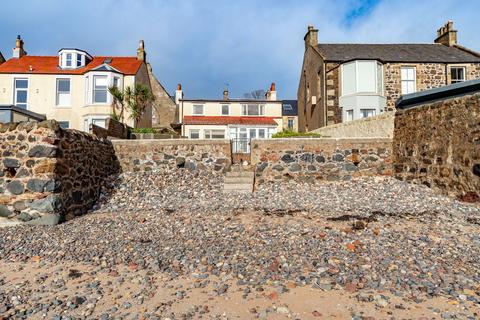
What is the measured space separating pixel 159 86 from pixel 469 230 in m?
31.9

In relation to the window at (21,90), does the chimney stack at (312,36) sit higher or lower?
higher

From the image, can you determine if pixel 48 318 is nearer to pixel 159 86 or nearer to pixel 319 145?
pixel 319 145

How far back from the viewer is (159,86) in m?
33.1

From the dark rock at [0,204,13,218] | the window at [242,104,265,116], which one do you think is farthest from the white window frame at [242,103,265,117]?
the dark rock at [0,204,13,218]

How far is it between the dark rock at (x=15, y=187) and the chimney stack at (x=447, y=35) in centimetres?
2922

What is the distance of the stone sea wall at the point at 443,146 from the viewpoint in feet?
24.3

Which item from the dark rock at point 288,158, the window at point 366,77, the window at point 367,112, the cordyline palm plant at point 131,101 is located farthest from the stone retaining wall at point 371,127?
the cordyline palm plant at point 131,101

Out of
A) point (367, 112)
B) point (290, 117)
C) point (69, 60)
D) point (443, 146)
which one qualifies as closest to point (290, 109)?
point (290, 117)

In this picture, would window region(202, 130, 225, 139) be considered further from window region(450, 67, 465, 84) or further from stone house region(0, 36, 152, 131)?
window region(450, 67, 465, 84)

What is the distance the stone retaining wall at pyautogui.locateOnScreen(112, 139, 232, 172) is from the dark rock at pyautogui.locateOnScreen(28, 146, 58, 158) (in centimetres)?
404

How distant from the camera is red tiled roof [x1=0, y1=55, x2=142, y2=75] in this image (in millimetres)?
22594

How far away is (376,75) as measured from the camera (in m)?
20.0

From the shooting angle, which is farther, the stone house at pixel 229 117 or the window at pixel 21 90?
the stone house at pixel 229 117

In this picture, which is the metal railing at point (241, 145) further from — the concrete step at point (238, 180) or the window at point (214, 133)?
the concrete step at point (238, 180)
